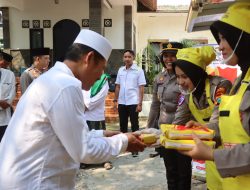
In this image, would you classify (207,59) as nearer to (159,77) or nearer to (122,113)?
(159,77)

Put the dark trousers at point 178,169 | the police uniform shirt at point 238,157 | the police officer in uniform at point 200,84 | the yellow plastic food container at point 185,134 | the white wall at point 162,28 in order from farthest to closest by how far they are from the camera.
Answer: the white wall at point 162,28, the dark trousers at point 178,169, the police officer in uniform at point 200,84, the yellow plastic food container at point 185,134, the police uniform shirt at point 238,157

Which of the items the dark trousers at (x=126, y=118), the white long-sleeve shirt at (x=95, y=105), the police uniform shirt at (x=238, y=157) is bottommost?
the dark trousers at (x=126, y=118)

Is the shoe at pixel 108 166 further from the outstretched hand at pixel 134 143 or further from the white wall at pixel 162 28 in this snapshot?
the white wall at pixel 162 28

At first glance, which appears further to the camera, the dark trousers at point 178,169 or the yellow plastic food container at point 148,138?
the dark trousers at point 178,169

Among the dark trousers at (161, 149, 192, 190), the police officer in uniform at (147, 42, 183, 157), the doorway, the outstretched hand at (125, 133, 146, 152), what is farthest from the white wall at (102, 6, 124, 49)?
the outstretched hand at (125, 133, 146, 152)

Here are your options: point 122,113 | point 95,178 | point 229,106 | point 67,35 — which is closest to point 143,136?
point 229,106

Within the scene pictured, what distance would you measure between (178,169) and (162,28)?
56.2 feet

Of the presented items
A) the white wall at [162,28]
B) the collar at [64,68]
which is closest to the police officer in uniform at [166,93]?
the collar at [64,68]

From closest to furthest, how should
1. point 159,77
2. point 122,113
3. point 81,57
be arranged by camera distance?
1. point 81,57
2. point 159,77
3. point 122,113

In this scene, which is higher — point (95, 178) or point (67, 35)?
point (67, 35)

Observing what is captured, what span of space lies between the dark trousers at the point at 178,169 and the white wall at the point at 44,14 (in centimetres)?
1161

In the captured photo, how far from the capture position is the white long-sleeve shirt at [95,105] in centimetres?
715

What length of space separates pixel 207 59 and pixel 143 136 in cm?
119

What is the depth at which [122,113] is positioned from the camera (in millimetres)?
8664
